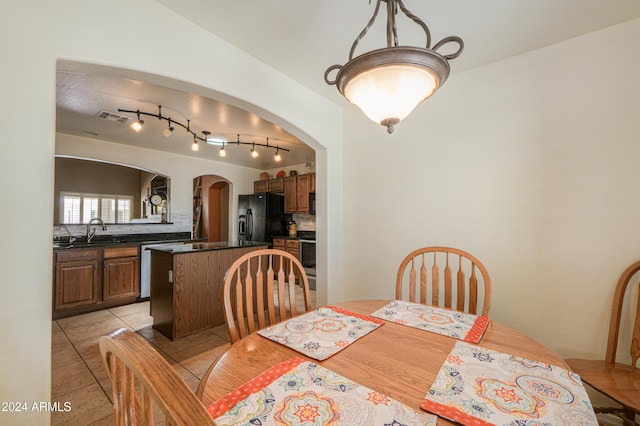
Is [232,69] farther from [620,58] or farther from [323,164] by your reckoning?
[620,58]

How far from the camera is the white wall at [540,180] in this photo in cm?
161

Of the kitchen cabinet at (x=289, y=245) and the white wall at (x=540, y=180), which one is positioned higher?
the white wall at (x=540, y=180)

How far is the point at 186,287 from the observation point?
2.68 meters

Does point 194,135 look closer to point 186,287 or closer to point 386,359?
point 186,287

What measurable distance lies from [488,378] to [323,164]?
222 cm

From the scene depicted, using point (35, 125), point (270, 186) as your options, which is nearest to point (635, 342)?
point (35, 125)

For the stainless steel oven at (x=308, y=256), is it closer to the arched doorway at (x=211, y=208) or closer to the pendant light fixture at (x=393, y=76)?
the arched doorway at (x=211, y=208)

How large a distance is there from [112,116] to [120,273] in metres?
2.13

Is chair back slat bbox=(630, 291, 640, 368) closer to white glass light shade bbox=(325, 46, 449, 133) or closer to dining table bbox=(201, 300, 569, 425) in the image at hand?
dining table bbox=(201, 300, 569, 425)

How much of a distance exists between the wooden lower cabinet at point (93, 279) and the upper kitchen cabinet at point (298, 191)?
2.65 m

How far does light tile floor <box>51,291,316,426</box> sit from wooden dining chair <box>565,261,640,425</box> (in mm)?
2188

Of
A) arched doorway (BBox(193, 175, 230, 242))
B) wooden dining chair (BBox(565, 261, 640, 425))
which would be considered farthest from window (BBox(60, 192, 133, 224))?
wooden dining chair (BBox(565, 261, 640, 425))

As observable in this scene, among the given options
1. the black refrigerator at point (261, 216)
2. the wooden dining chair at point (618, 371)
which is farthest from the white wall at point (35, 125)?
the black refrigerator at point (261, 216)

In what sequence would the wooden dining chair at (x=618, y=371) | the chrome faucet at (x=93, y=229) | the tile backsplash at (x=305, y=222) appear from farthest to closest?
the tile backsplash at (x=305, y=222), the chrome faucet at (x=93, y=229), the wooden dining chair at (x=618, y=371)
